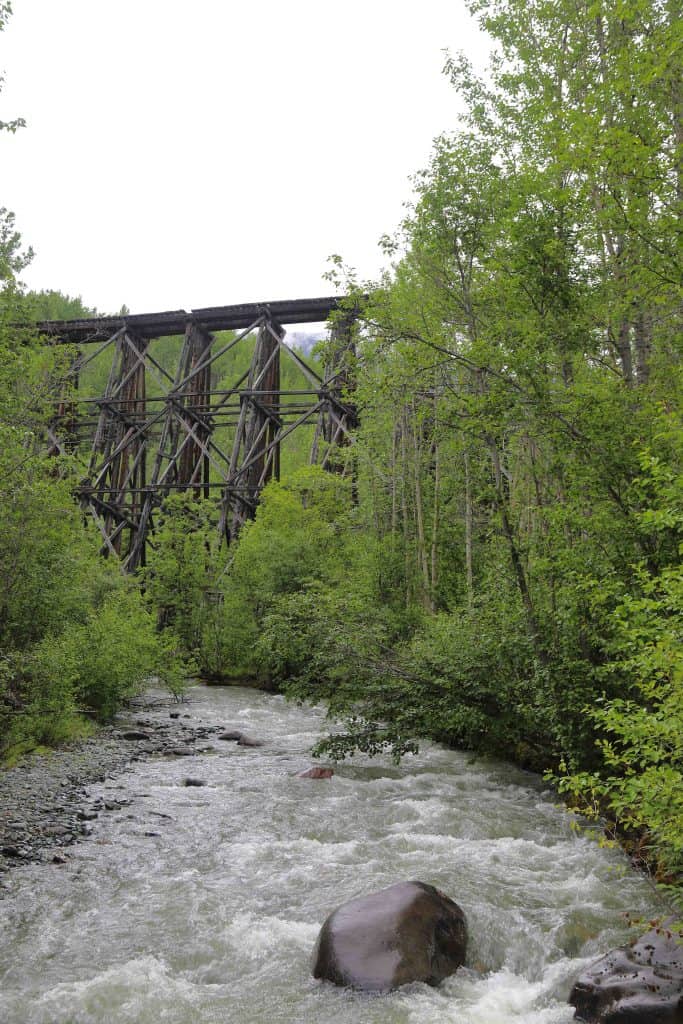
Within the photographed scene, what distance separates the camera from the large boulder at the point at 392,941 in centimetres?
479

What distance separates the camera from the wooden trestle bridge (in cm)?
2441

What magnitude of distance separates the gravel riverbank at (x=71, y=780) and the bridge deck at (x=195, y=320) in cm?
1421

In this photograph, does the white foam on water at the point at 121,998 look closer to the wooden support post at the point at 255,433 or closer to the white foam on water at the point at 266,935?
the white foam on water at the point at 266,935

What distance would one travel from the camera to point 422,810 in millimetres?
8320

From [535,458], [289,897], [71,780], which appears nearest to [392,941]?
[289,897]

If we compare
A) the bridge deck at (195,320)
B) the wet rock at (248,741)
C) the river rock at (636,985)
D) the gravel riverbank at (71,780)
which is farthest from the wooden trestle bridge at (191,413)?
the river rock at (636,985)

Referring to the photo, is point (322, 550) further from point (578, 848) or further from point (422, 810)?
point (578, 848)

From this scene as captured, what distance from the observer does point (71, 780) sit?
955cm

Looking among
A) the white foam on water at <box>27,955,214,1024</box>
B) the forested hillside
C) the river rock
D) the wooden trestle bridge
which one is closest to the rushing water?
the white foam on water at <box>27,955,214,1024</box>

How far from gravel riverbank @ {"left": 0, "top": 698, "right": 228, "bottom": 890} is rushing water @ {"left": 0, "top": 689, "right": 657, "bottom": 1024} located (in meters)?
0.30

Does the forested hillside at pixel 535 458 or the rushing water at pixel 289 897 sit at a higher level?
the forested hillside at pixel 535 458

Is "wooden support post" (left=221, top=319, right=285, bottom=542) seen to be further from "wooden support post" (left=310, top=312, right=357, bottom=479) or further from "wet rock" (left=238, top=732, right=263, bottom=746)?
"wet rock" (left=238, top=732, right=263, bottom=746)

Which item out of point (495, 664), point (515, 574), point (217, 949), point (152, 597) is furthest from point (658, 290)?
point (152, 597)

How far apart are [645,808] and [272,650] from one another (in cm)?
682
